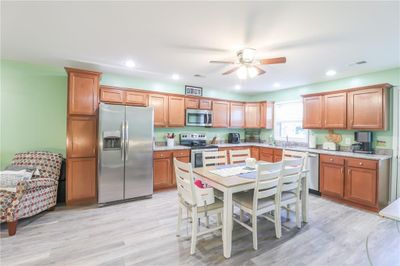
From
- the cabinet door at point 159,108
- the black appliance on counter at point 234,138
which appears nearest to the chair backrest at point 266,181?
the cabinet door at point 159,108

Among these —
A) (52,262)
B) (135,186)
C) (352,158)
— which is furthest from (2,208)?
(352,158)

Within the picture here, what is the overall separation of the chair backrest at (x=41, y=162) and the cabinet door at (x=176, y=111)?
2.34 meters

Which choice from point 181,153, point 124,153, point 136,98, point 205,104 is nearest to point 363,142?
point 205,104

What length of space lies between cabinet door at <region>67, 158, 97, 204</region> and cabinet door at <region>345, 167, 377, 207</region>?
4623 mm

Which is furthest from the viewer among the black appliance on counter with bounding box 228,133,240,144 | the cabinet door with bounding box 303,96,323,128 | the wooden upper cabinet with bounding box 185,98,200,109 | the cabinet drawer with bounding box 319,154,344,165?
the black appliance on counter with bounding box 228,133,240,144

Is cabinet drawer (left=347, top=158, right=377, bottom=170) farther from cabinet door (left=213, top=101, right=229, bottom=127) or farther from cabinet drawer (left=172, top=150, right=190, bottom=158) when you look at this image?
Result: cabinet drawer (left=172, top=150, right=190, bottom=158)

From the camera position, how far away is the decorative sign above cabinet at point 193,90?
507 centimetres

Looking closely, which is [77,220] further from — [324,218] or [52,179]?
[324,218]

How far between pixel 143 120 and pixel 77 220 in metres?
1.91

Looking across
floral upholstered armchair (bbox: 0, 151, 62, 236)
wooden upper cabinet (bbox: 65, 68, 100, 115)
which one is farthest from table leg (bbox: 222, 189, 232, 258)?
wooden upper cabinet (bbox: 65, 68, 100, 115)

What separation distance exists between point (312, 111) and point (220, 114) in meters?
2.24

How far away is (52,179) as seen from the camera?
3.20 meters

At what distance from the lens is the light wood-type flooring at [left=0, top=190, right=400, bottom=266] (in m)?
2.05

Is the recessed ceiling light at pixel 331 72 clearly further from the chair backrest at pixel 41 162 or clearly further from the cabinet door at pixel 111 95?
the chair backrest at pixel 41 162
